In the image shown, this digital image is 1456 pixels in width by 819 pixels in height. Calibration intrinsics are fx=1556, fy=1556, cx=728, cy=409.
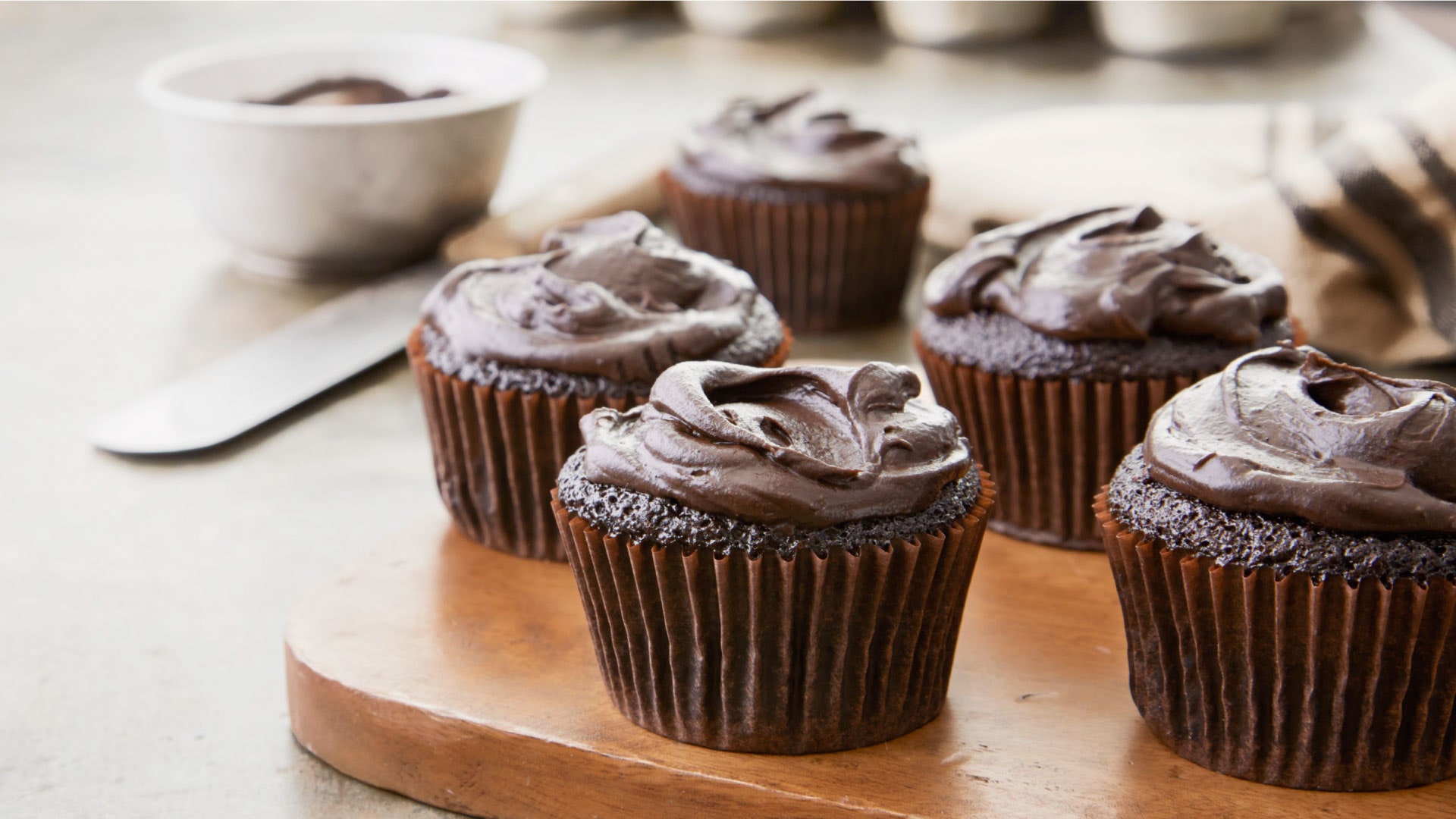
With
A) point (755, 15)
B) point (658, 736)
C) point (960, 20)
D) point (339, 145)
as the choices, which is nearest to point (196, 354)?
point (339, 145)

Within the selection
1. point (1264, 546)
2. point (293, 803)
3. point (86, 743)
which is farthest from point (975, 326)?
point (86, 743)

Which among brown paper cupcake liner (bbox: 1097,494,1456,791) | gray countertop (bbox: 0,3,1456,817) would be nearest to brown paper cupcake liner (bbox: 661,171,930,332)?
gray countertop (bbox: 0,3,1456,817)

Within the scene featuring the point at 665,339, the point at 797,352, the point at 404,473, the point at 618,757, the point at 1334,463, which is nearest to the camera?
the point at 1334,463

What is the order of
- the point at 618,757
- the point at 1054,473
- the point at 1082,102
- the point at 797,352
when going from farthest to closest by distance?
1. the point at 1082,102
2. the point at 797,352
3. the point at 1054,473
4. the point at 618,757

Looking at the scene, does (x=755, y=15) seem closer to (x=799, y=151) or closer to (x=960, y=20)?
(x=960, y=20)

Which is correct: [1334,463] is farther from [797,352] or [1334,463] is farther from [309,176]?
[309,176]
